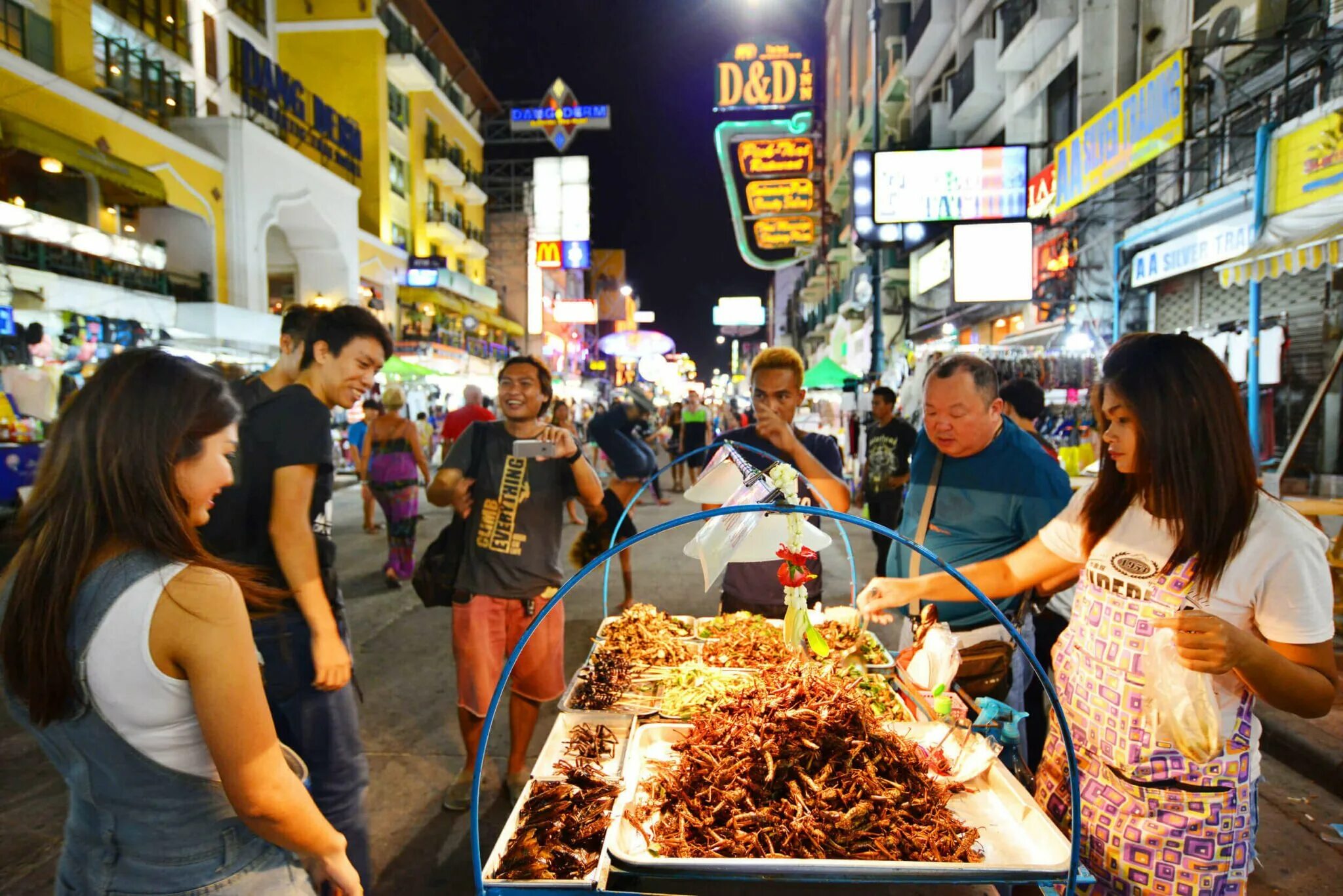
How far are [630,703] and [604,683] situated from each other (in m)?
0.23

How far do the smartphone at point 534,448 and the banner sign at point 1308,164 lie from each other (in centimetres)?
793

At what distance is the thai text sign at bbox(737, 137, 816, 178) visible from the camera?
23.7 metres

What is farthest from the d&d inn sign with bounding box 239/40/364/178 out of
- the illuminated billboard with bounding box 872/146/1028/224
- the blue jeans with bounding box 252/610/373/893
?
the blue jeans with bounding box 252/610/373/893

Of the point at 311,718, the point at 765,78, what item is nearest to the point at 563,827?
the point at 311,718

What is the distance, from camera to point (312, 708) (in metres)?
2.60

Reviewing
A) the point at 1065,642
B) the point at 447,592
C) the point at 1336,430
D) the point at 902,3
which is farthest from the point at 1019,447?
the point at 902,3

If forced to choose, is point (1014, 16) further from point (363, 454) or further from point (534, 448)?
point (534, 448)

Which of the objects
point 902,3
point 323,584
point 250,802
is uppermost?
point 902,3

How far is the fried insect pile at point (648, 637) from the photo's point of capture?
3.46 m

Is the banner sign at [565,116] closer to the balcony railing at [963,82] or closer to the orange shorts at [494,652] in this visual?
the balcony railing at [963,82]

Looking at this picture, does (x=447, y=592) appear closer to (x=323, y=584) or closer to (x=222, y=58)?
(x=323, y=584)

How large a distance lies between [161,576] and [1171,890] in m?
2.61

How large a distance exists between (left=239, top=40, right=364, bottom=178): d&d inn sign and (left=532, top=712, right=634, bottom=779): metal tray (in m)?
22.7

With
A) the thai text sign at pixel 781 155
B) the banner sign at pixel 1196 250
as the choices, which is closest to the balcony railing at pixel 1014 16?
the banner sign at pixel 1196 250
